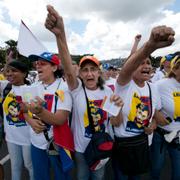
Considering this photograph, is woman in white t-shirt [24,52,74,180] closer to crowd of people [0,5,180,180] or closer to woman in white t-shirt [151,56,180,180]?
crowd of people [0,5,180,180]

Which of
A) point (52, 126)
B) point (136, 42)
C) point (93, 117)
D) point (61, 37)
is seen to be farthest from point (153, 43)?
point (52, 126)

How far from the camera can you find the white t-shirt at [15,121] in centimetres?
309

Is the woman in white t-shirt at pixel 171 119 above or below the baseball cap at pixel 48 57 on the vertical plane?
below

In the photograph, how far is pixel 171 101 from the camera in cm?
295

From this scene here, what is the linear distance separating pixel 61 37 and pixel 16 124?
1.49 meters

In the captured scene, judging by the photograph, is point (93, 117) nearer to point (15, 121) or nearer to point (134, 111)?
point (134, 111)

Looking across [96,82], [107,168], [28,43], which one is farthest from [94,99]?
[107,168]

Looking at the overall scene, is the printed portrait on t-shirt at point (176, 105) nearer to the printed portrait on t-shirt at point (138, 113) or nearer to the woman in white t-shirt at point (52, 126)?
the printed portrait on t-shirt at point (138, 113)

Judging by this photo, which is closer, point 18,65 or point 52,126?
point 52,126

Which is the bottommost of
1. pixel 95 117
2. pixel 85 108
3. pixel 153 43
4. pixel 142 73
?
pixel 95 117

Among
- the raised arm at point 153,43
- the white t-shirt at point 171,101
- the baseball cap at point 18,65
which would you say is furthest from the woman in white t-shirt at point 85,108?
the baseball cap at point 18,65

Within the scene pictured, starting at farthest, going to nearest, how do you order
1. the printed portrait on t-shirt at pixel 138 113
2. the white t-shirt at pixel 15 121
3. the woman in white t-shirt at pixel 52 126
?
the white t-shirt at pixel 15 121
the printed portrait on t-shirt at pixel 138 113
the woman in white t-shirt at pixel 52 126

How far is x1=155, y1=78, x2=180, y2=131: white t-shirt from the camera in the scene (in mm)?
2945

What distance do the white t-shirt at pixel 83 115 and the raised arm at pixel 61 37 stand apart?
14 centimetres
